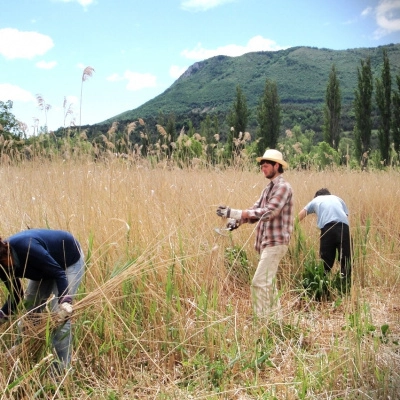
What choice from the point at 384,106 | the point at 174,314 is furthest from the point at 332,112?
the point at 174,314

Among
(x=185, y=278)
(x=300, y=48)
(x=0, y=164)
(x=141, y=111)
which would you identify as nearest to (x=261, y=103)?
(x=0, y=164)

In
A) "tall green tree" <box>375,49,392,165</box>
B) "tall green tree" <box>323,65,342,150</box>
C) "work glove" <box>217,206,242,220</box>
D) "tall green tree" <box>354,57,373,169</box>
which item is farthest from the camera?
"tall green tree" <box>323,65,342,150</box>

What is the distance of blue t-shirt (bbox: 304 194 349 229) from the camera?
4941 millimetres

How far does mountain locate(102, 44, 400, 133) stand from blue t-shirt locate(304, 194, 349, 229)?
70.6m

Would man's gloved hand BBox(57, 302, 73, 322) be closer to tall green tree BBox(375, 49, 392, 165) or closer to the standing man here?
the standing man

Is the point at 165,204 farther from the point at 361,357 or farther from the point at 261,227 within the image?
the point at 361,357

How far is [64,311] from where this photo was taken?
2.48m

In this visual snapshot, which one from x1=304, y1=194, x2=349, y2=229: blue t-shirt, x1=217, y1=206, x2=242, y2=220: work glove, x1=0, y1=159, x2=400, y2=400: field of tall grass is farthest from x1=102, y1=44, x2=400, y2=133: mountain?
x1=217, y1=206, x2=242, y2=220: work glove

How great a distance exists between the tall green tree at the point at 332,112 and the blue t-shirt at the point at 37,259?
29.1 meters

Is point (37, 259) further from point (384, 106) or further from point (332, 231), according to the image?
point (384, 106)

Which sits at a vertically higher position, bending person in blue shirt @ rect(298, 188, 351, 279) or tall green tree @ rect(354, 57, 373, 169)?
tall green tree @ rect(354, 57, 373, 169)

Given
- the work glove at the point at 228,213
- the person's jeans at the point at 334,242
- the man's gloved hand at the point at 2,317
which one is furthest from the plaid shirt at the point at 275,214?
the man's gloved hand at the point at 2,317

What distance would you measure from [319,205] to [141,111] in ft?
257

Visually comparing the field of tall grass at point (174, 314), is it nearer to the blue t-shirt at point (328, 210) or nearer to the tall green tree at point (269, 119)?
the blue t-shirt at point (328, 210)
